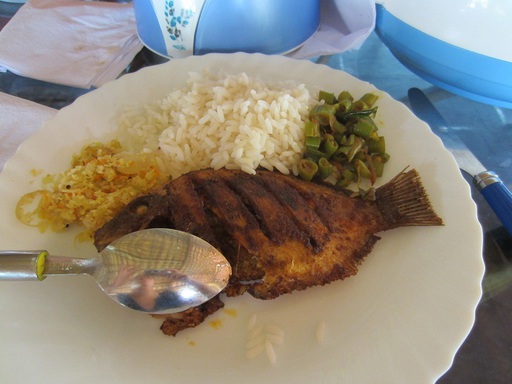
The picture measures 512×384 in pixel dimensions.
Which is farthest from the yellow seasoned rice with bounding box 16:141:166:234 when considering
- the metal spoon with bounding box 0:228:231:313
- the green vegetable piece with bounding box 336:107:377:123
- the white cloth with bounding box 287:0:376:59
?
the white cloth with bounding box 287:0:376:59

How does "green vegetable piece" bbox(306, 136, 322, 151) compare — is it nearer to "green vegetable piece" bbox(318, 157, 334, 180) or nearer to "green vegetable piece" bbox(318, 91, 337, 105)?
"green vegetable piece" bbox(318, 157, 334, 180)

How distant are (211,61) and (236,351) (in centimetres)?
135

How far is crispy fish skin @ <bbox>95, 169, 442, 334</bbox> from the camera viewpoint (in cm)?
126

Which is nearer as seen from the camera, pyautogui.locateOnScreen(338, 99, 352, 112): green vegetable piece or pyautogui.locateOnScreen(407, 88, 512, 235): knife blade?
pyautogui.locateOnScreen(407, 88, 512, 235): knife blade

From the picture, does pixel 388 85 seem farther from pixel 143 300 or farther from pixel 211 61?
pixel 143 300

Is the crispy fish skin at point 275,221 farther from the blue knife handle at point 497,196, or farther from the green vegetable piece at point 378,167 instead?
the blue knife handle at point 497,196

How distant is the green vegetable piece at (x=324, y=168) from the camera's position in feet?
5.11

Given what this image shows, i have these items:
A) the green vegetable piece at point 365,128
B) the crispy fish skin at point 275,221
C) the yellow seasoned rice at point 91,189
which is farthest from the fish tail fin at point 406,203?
the yellow seasoned rice at point 91,189

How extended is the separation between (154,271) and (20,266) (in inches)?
13.6

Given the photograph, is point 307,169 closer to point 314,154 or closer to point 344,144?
point 314,154

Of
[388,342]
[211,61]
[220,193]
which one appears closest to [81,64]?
[211,61]

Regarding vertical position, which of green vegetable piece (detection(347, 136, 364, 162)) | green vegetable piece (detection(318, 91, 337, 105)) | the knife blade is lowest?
the knife blade

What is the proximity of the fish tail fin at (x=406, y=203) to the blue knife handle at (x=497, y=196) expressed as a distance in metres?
0.34

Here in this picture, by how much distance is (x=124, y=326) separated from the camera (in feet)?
4.05
